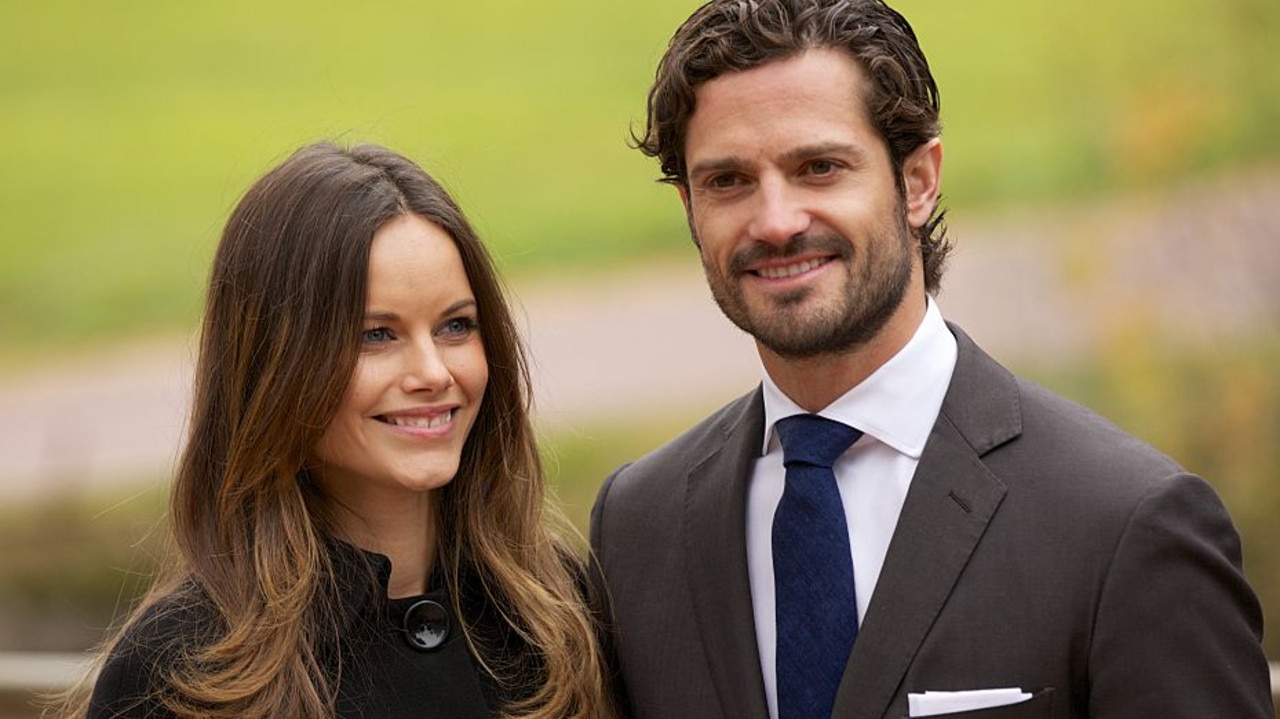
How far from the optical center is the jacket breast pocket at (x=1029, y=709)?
8.13 ft

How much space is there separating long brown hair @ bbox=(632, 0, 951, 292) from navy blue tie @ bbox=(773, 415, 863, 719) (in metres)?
0.40

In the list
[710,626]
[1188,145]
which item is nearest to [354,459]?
[710,626]

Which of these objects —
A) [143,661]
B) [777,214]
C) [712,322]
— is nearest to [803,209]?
[777,214]

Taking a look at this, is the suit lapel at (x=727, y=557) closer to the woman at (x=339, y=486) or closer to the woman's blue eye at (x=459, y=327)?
the woman at (x=339, y=486)

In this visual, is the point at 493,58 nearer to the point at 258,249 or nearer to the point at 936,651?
the point at 258,249

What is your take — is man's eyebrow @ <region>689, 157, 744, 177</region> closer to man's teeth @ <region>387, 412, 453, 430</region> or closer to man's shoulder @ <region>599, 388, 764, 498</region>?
man's shoulder @ <region>599, 388, 764, 498</region>

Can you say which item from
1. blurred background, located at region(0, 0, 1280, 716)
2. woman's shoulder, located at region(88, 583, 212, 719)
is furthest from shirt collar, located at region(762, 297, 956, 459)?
blurred background, located at region(0, 0, 1280, 716)

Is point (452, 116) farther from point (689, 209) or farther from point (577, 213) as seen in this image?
point (689, 209)

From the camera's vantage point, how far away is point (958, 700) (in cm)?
251

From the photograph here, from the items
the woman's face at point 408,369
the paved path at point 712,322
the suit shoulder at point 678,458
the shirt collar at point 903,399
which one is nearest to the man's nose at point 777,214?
the shirt collar at point 903,399

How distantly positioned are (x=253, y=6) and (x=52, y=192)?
117cm

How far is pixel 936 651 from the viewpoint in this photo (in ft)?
8.38

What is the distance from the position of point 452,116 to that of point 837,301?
485 cm

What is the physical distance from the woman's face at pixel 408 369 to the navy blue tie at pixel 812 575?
0.54m
